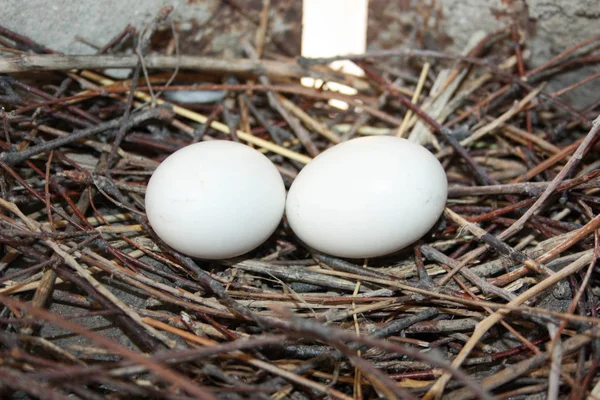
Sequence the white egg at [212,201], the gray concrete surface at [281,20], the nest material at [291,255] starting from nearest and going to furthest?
the nest material at [291,255], the white egg at [212,201], the gray concrete surface at [281,20]

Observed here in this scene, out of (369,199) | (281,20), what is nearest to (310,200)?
(369,199)

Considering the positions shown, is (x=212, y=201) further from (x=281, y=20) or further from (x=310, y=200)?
(x=281, y=20)

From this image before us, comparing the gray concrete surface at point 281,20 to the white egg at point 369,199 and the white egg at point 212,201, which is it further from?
the white egg at point 369,199

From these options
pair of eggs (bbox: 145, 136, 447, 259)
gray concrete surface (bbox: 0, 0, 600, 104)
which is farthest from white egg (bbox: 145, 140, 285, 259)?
gray concrete surface (bbox: 0, 0, 600, 104)

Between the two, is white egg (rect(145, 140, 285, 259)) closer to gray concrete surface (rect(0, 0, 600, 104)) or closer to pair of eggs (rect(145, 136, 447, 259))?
pair of eggs (rect(145, 136, 447, 259))

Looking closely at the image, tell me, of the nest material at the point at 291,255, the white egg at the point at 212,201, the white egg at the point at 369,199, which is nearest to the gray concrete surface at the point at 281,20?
the nest material at the point at 291,255

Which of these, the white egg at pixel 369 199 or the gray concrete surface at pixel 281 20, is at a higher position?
the gray concrete surface at pixel 281 20

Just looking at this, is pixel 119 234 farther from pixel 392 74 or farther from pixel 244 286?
pixel 392 74
